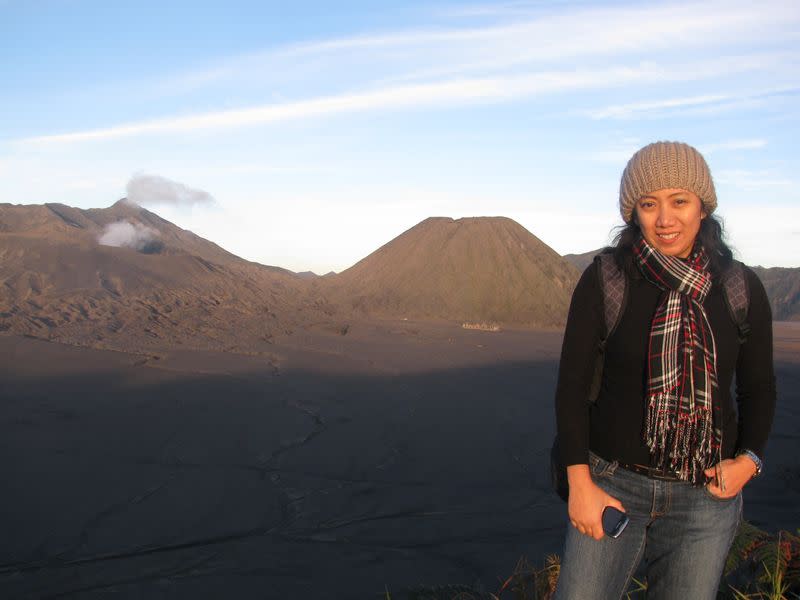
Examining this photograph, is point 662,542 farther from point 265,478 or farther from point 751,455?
point 265,478

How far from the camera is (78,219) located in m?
33.2

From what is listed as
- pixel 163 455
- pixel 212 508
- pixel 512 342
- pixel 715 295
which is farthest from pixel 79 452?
pixel 512 342

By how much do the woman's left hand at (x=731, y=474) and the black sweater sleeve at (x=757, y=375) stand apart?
0.15ft

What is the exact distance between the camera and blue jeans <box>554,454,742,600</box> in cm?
196

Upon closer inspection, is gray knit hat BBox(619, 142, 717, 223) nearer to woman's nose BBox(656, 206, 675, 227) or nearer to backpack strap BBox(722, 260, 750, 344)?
woman's nose BBox(656, 206, 675, 227)

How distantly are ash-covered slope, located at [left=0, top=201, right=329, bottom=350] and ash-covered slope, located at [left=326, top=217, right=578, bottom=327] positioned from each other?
5129 mm

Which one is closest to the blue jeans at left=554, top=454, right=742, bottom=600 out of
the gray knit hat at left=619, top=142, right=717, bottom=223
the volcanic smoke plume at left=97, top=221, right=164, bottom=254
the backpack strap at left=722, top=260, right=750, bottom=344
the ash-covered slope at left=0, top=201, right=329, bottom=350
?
the backpack strap at left=722, top=260, right=750, bottom=344

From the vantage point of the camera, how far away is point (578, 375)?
1951mm

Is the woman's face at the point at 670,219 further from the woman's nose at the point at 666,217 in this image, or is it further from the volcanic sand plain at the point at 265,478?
the volcanic sand plain at the point at 265,478

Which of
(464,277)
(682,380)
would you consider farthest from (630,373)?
(464,277)

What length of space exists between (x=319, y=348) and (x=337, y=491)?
9.09 m

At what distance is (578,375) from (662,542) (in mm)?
483

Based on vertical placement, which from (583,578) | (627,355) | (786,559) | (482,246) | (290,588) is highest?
(482,246)

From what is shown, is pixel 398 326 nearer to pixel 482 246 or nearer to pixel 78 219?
pixel 482 246
